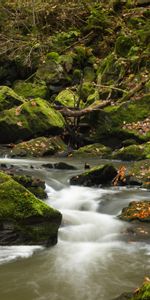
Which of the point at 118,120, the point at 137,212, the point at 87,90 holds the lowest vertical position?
the point at 118,120

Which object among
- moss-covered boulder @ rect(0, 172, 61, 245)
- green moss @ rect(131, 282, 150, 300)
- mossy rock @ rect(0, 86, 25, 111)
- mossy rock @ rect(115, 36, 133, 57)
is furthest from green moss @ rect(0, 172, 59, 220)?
mossy rock @ rect(115, 36, 133, 57)

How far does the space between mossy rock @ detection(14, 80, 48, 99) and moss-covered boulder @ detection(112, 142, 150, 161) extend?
21.9 feet

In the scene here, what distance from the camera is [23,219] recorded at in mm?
6438

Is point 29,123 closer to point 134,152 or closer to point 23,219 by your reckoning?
point 134,152

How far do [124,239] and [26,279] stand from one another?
7.06 feet

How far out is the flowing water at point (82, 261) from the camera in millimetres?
5336

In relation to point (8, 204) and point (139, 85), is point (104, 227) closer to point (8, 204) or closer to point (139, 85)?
point (8, 204)

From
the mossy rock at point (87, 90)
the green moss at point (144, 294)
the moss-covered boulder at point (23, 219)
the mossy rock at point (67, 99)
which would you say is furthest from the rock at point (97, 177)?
the mossy rock at point (87, 90)

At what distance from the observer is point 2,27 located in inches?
977

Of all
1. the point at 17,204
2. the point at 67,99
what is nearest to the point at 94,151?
the point at 67,99

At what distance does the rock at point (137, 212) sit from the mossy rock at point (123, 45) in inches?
466

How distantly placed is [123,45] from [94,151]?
679cm

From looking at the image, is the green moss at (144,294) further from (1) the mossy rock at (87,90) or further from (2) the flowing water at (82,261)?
(1) the mossy rock at (87,90)

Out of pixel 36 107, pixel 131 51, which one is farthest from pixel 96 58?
pixel 36 107
